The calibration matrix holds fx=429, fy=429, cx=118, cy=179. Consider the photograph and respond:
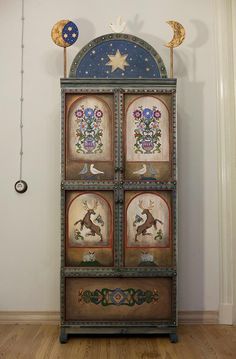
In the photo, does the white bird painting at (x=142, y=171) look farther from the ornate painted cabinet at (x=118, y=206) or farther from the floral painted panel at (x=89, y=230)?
the floral painted panel at (x=89, y=230)

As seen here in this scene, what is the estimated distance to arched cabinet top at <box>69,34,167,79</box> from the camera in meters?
3.49

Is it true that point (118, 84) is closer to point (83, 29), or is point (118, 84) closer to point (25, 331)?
point (83, 29)

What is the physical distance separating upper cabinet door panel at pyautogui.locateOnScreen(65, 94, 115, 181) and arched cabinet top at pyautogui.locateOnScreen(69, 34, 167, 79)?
278 millimetres

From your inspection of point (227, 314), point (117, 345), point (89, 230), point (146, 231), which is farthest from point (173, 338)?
point (89, 230)

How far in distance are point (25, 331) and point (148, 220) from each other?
1360mm

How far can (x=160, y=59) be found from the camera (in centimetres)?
348

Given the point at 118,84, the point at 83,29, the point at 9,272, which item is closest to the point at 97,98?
the point at 118,84

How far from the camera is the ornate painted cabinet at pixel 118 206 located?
10.8 feet

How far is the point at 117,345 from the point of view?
3.18 metres

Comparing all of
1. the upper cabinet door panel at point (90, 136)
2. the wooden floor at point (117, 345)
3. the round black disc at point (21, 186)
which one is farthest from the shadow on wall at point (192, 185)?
the round black disc at point (21, 186)

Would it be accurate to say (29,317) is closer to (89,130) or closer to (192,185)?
(89,130)

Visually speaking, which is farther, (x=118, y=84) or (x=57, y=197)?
(x=57, y=197)

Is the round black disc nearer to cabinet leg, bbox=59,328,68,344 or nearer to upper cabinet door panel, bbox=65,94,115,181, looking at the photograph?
upper cabinet door panel, bbox=65,94,115,181

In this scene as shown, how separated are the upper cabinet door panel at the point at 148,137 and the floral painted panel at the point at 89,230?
12.6 inches
